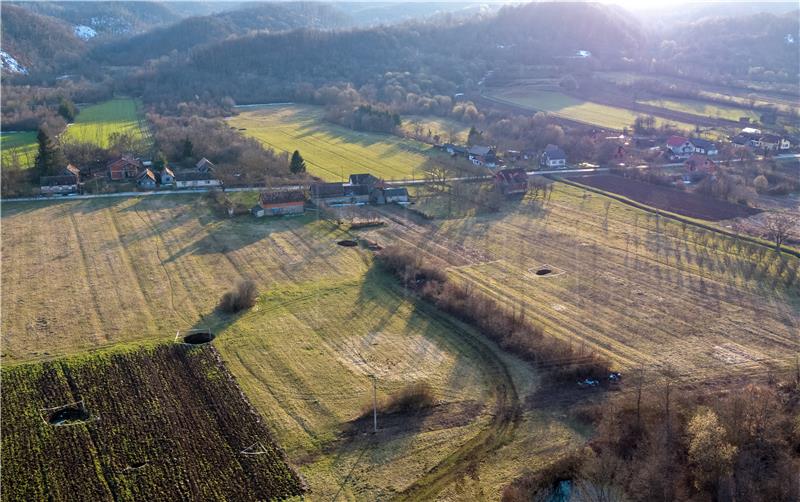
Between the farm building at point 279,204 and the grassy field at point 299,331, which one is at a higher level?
the farm building at point 279,204

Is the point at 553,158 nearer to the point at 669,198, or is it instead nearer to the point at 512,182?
the point at 512,182

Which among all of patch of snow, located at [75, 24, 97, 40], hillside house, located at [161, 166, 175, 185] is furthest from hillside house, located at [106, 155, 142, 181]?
patch of snow, located at [75, 24, 97, 40]

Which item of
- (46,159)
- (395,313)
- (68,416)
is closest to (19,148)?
(46,159)

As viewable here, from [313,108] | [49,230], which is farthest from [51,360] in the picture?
[313,108]

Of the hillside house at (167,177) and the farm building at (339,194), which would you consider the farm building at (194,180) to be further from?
the farm building at (339,194)

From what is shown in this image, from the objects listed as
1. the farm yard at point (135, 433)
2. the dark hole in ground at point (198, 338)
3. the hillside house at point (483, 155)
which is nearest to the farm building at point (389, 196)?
the hillside house at point (483, 155)

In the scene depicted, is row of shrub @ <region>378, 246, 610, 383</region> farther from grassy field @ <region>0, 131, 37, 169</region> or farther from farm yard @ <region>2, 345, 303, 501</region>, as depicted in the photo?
grassy field @ <region>0, 131, 37, 169</region>
